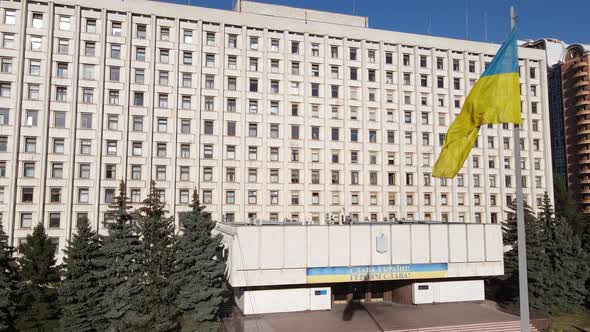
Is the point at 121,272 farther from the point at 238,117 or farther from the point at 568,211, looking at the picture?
the point at 568,211

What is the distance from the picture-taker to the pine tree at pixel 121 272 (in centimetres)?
2664

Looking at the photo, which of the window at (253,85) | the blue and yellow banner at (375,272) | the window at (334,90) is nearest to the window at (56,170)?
the window at (253,85)

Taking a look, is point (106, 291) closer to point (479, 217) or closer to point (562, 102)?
point (479, 217)

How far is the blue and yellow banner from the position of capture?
98.1 feet

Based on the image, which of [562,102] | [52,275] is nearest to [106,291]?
[52,275]

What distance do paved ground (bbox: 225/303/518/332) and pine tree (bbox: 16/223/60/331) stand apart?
1246 centimetres

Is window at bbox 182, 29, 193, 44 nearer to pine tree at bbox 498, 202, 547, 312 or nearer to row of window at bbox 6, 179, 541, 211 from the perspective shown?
row of window at bbox 6, 179, 541, 211

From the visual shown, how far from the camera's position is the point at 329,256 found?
3014cm

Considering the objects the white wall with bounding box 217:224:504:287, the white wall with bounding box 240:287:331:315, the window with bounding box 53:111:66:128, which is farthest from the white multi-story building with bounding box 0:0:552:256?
the white wall with bounding box 240:287:331:315

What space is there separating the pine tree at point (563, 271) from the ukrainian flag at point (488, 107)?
25.3 m

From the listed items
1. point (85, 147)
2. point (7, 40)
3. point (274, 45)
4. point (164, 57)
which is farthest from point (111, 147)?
point (274, 45)

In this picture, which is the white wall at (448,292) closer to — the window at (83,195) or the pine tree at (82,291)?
the pine tree at (82,291)

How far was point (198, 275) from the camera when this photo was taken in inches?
1082

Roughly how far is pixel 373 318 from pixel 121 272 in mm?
16818
